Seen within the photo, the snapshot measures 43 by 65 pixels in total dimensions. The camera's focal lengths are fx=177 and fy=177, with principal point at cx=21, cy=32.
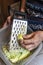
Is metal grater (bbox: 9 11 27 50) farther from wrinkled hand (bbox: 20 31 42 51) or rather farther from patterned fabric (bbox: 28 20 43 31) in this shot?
patterned fabric (bbox: 28 20 43 31)

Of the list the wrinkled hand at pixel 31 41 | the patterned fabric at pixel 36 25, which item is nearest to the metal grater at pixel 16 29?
the wrinkled hand at pixel 31 41

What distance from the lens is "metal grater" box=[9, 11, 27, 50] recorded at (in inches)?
31.7

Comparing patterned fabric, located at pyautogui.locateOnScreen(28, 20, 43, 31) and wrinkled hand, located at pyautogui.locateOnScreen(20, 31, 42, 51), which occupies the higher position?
patterned fabric, located at pyautogui.locateOnScreen(28, 20, 43, 31)

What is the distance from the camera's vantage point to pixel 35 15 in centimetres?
104

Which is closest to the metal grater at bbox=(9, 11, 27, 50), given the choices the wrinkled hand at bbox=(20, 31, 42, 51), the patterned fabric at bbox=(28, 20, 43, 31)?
the wrinkled hand at bbox=(20, 31, 42, 51)

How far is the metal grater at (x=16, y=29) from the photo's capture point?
0.80 metres

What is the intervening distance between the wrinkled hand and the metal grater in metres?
0.03

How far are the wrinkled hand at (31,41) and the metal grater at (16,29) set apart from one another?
31 millimetres

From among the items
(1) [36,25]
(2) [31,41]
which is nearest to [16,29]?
(2) [31,41]

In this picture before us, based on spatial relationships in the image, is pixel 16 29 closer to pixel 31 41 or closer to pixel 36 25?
pixel 31 41

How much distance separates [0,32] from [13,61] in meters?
0.15

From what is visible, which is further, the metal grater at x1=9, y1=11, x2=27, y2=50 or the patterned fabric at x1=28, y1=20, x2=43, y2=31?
the patterned fabric at x1=28, y1=20, x2=43, y2=31

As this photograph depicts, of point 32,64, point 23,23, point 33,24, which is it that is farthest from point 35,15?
point 32,64

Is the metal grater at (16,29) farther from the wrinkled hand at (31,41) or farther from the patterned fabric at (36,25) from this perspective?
the patterned fabric at (36,25)
